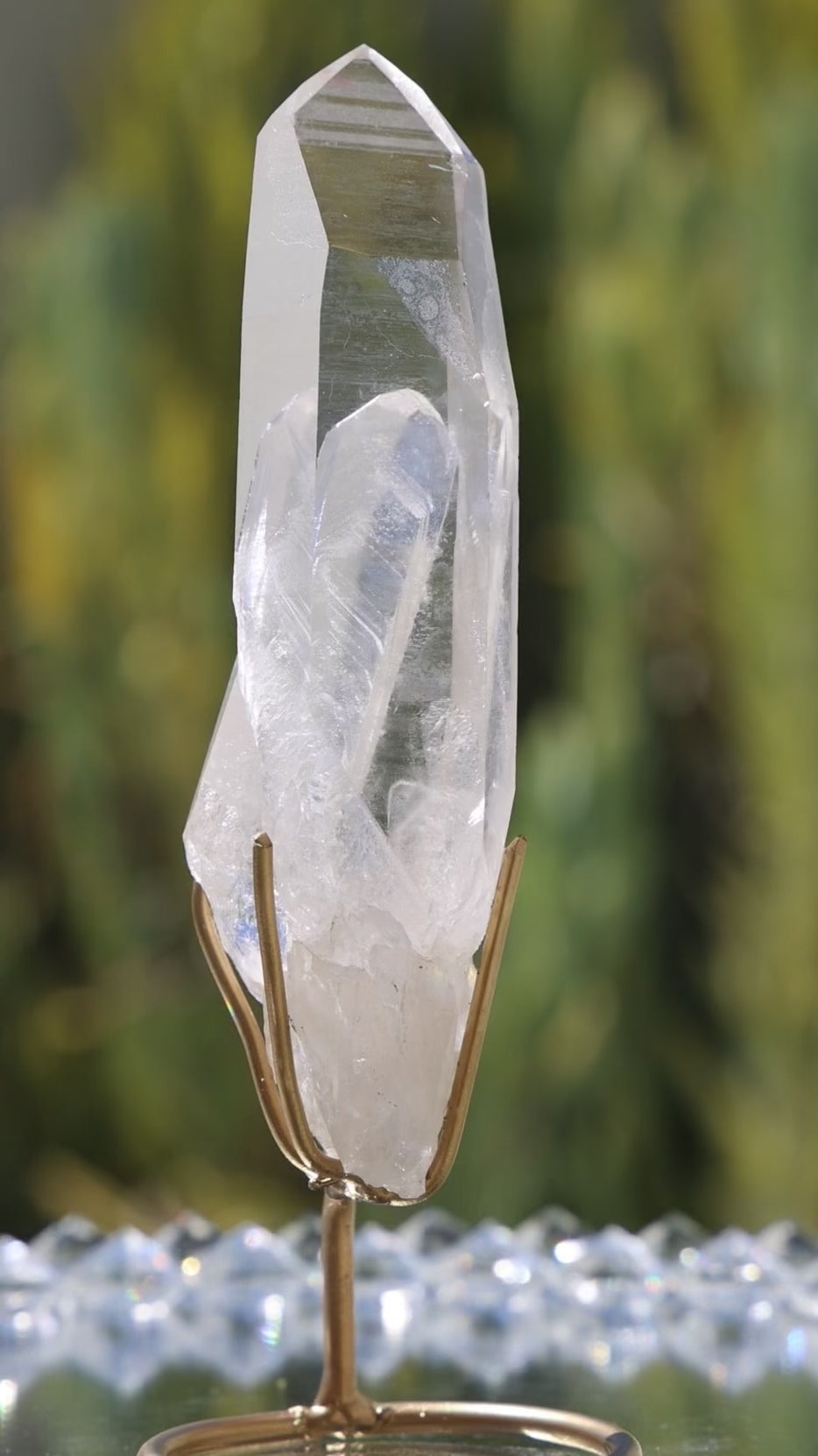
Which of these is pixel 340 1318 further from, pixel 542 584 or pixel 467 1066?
pixel 542 584

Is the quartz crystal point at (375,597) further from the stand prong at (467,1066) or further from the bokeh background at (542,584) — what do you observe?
the bokeh background at (542,584)

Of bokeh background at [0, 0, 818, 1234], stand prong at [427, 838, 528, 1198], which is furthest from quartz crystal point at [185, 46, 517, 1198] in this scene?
bokeh background at [0, 0, 818, 1234]

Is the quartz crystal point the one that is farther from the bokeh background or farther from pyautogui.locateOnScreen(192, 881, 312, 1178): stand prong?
the bokeh background

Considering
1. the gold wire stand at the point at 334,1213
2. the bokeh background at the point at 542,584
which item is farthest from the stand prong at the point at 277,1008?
the bokeh background at the point at 542,584

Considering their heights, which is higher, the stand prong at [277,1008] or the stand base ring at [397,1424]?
the stand prong at [277,1008]

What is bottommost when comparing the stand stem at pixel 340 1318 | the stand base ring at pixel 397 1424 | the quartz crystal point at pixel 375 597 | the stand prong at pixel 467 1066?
the stand base ring at pixel 397 1424

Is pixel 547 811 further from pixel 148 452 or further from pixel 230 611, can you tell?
pixel 148 452

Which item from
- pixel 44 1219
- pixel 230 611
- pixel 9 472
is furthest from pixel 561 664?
pixel 44 1219
